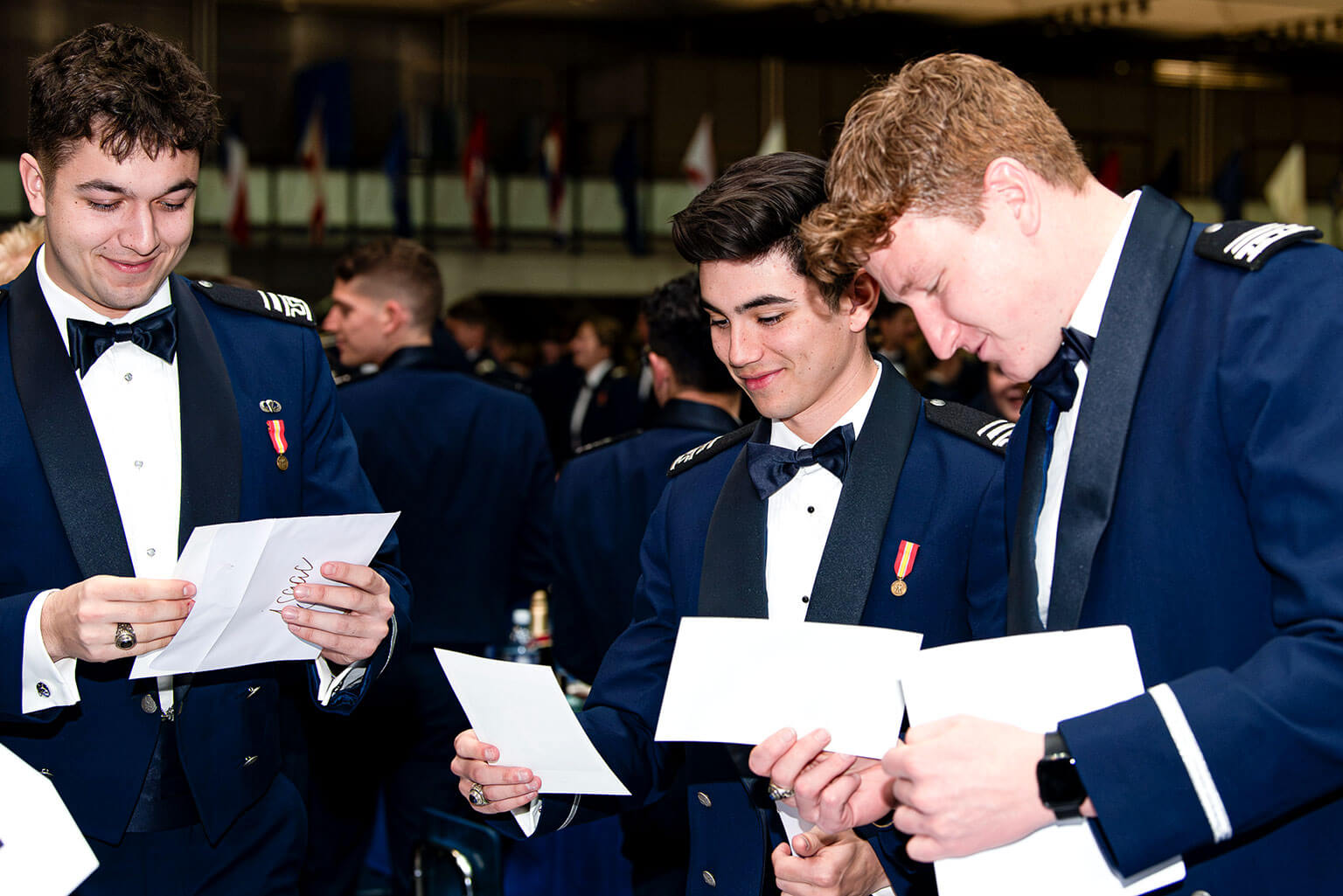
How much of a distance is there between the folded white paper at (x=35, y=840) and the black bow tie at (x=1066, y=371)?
1.31 m

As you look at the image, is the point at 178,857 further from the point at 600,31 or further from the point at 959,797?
the point at 600,31

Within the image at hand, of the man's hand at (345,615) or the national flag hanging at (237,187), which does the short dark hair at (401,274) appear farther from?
the national flag hanging at (237,187)

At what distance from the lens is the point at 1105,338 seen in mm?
1508

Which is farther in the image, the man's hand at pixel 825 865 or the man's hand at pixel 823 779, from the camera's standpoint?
the man's hand at pixel 825 865

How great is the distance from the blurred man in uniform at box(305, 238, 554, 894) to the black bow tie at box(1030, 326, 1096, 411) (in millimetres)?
2823

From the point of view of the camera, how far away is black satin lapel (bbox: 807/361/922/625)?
1.98 metres

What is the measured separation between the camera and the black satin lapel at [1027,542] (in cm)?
159

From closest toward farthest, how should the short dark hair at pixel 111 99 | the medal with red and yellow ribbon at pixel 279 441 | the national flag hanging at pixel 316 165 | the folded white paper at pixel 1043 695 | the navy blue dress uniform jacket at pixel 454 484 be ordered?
1. the folded white paper at pixel 1043 695
2. the short dark hair at pixel 111 99
3. the medal with red and yellow ribbon at pixel 279 441
4. the navy blue dress uniform jacket at pixel 454 484
5. the national flag hanging at pixel 316 165

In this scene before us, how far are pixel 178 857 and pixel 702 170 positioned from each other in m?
11.6

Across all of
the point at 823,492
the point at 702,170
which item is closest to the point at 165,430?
the point at 823,492

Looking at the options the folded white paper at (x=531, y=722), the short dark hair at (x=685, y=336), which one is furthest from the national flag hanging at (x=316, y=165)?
the folded white paper at (x=531, y=722)

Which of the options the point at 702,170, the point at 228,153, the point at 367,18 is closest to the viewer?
the point at 702,170

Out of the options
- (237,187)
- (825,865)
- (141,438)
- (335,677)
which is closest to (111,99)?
(141,438)

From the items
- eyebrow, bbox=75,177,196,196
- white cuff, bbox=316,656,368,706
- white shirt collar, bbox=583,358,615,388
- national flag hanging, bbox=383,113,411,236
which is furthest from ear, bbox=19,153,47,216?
national flag hanging, bbox=383,113,411,236
